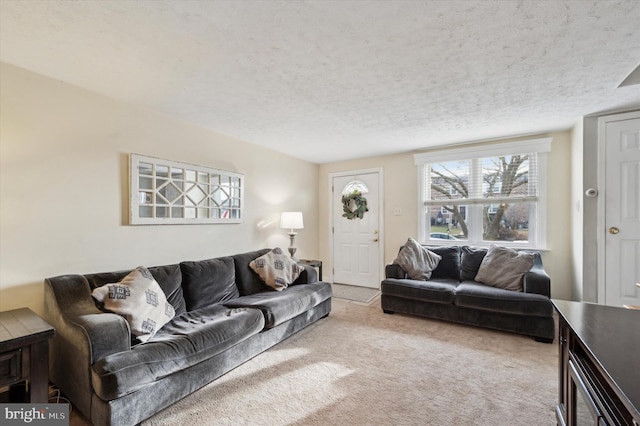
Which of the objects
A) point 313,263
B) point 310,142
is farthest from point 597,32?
point 313,263

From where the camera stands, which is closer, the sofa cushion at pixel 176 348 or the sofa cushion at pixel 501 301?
the sofa cushion at pixel 176 348

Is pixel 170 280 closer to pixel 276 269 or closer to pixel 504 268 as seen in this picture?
pixel 276 269

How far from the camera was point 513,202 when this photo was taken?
385cm

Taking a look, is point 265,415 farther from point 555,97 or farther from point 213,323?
point 555,97

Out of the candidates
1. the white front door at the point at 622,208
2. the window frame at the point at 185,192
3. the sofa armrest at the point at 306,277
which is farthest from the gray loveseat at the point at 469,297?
the window frame at the point at 185,192

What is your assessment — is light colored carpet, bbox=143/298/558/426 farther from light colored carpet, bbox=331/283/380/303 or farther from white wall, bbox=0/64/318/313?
white wall, bbox=0/64/318/313

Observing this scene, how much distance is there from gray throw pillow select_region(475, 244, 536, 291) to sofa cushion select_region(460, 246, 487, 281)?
123 millimetres

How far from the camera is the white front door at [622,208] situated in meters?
2.84

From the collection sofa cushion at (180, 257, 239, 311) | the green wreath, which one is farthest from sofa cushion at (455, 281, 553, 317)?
sofa cushion at (180, 257, 239, 311)

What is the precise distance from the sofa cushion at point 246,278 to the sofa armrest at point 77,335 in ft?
4.47

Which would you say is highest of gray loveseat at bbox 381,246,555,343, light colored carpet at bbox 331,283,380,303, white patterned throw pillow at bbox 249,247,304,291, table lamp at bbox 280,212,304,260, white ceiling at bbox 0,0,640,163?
white ceiling at bbox 0,0,640,163

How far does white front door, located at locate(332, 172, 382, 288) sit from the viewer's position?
16.0 ft

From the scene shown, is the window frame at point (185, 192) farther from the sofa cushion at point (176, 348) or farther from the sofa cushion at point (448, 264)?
the sofa cushion at point (448, 264)

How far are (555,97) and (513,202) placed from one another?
65.5 inches
